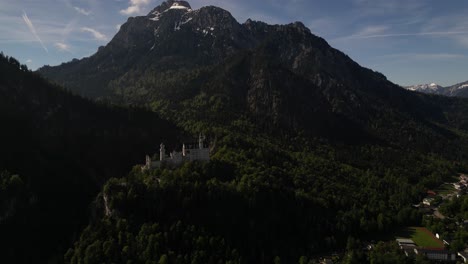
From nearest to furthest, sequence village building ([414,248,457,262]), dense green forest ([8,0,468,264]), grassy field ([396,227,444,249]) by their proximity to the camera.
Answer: dense green forest ([8,0,468,264]) < village building ([414,248,457,262]) < grassy field ([396,227,444,249])

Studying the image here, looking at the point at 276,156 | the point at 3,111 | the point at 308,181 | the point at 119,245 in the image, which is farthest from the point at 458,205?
the point at 3,111

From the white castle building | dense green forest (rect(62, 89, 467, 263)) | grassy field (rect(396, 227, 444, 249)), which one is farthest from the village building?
the white castle building

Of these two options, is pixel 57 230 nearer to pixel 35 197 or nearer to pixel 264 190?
pixel 35 197

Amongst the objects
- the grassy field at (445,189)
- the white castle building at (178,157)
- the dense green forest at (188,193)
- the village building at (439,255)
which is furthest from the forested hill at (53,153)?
the grassy field at (445,189)

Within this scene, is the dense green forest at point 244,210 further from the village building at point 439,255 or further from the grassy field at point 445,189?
the grassy field at point 445,189

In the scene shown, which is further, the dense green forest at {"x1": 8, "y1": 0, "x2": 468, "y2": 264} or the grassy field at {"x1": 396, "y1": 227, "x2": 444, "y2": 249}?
the grassy field at {"x1": 396, "y1": 227, "x2": 444, "y2": 249}

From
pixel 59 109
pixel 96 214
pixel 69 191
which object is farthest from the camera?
pixel 59 109

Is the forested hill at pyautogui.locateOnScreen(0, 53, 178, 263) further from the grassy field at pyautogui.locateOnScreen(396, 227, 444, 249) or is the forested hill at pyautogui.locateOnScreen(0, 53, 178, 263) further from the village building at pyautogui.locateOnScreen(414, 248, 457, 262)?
the grassy field at pyautogui.locateOnScreen(396, 227, 444, 249)
